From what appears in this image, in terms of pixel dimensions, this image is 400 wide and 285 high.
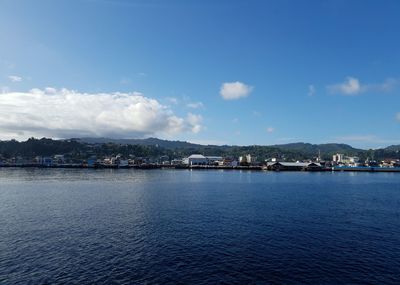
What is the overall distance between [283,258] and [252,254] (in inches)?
122

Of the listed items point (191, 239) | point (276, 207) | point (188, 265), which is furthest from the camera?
point (276, 207)

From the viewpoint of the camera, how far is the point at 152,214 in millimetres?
51562

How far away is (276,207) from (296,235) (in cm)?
2142

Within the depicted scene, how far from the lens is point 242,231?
40.4 m

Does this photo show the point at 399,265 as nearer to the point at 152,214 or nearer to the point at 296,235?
the point at 296,235

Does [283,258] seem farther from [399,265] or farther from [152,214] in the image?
[152,214]

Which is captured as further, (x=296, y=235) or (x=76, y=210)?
(x=76, y=210)

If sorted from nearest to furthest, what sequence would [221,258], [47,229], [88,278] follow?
[88,278] < [221,258] < [47,229]

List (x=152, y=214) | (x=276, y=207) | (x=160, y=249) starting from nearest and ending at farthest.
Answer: (x=160, y=249) < (x=152, y=214) < (x=276, y=207)

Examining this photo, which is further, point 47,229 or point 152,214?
point 152,214

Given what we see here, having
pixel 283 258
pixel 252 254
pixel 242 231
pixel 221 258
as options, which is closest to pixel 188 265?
pixel 221 258

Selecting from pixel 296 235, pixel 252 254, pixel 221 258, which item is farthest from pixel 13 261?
pixel 296 235

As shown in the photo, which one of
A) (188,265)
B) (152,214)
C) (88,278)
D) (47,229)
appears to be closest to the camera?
(88,278)

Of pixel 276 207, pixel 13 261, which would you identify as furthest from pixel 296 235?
pixel 13 261
